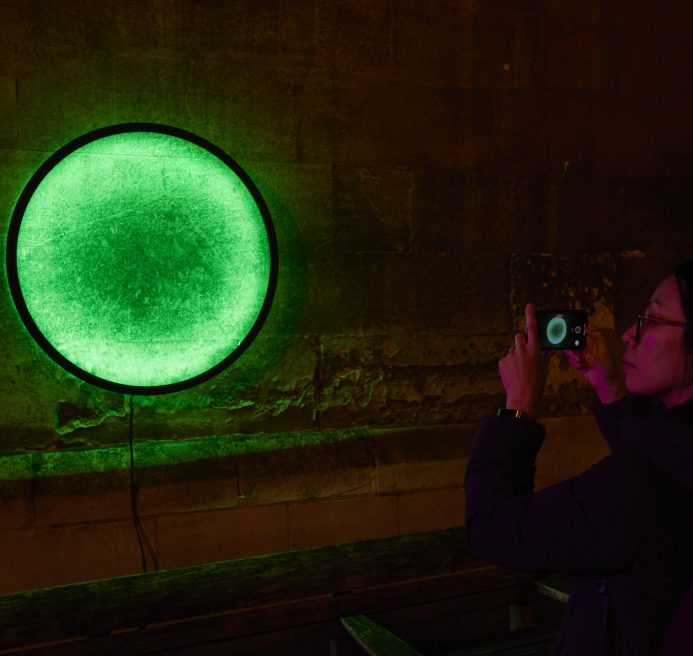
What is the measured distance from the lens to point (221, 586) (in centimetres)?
303

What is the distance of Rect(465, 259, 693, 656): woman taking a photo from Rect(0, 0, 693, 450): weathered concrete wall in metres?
2.06

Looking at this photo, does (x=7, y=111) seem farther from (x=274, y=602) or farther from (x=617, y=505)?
(x=617, y=505)

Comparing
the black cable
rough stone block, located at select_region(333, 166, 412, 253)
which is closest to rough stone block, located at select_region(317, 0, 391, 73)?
rough stone block, located at select_region(333, 166, 412, 253)

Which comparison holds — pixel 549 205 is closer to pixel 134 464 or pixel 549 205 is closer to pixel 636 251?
pixel 636 251

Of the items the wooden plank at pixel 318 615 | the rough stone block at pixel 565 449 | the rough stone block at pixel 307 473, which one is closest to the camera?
the wooden plank at pixel 318 615

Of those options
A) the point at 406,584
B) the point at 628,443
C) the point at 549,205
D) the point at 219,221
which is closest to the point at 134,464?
the point at 219,221

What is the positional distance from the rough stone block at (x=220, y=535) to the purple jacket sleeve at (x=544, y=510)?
2163mm

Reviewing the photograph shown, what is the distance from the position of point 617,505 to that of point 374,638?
1.89 meters

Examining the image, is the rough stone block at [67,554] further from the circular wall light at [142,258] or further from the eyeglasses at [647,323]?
the eyeglasses at [647,323]

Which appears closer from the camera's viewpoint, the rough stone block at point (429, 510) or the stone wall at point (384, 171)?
the stone wall at point (384, 171)

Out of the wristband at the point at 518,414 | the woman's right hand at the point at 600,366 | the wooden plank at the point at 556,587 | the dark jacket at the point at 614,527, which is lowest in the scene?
the wooden plank at the point at 556,587

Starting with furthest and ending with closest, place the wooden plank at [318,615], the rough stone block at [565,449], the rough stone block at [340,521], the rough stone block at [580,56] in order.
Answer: the rough stone block at [565,449] → the rough stone block at [580,56] → the rough stone block at [340,521] → the wooden plank at [318,615]

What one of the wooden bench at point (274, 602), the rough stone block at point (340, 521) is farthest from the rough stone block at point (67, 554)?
the rough stone block at point (340, 521)

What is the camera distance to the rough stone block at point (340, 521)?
3633mm
